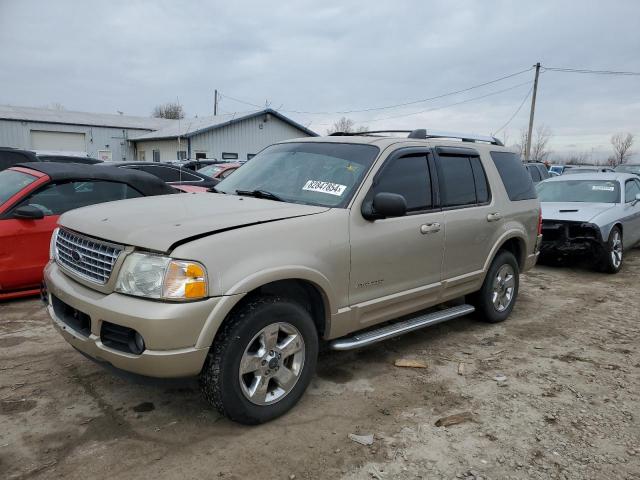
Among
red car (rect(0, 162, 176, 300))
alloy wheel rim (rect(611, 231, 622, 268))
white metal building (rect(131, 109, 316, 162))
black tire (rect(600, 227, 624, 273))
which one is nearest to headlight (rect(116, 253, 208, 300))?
red car (rect(0, 162, 176, 300))

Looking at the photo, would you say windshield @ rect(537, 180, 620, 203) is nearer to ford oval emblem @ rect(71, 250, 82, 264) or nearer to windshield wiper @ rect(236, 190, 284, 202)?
windshield wiper @ rect(236, 190, 284, 202)

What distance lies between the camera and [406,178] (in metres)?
4.11

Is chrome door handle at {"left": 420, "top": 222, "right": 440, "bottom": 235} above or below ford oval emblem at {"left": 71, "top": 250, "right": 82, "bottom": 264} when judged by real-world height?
above

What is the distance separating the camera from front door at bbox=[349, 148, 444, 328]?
361 cm

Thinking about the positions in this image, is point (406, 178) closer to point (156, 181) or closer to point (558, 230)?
point (156, 181)

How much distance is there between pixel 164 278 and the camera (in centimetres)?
268

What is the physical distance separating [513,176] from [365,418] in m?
3.51

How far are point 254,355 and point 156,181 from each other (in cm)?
401

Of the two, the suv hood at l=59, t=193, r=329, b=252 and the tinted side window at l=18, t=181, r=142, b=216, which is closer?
the suv hood at l=59, t=193, r=329, b=252

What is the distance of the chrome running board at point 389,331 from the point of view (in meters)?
3.57

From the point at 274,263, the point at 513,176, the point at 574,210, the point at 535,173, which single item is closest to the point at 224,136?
the point at 535,173

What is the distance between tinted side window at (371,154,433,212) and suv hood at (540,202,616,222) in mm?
4868

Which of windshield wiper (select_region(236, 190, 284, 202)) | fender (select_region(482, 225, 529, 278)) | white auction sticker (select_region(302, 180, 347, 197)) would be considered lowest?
fender (select_region(482, 225, 529, 278))

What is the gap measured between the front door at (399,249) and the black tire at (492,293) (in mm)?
968
